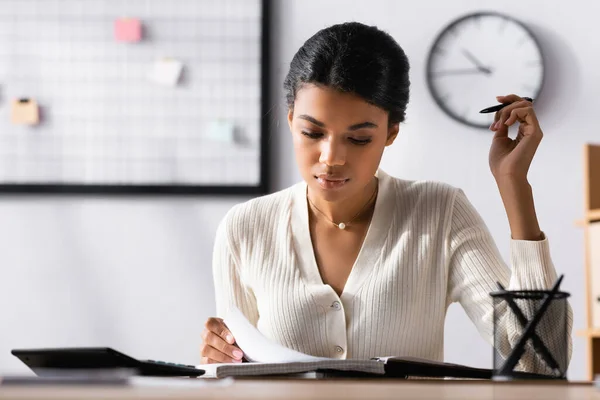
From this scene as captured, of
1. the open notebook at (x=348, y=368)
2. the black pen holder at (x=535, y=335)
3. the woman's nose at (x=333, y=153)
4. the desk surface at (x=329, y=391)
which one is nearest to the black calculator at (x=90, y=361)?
the open notebook at (x=348, y=368)

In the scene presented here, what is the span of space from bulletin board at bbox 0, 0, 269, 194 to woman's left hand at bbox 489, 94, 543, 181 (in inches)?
57.8

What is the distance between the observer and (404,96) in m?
1.61

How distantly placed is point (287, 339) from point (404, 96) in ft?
1.71

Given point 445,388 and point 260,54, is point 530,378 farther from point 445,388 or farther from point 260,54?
point 260,54

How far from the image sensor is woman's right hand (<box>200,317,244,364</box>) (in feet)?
4.59

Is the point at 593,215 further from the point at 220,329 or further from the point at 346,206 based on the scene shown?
the point at 220,329

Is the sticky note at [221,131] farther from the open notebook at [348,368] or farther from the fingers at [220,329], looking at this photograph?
the open notebook at [348,368]

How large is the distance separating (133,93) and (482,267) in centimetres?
170

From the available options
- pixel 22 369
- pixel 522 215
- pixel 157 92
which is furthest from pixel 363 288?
pixel 22 369

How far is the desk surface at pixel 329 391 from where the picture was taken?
669mm

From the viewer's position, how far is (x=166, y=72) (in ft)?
9.44

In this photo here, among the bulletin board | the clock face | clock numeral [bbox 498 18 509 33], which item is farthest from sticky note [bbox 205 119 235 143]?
clock numeral [bbox 498 18 509 33]

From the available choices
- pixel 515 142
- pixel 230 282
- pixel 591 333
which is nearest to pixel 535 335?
pixel 515 142

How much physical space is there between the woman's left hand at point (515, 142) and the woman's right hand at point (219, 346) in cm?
54
